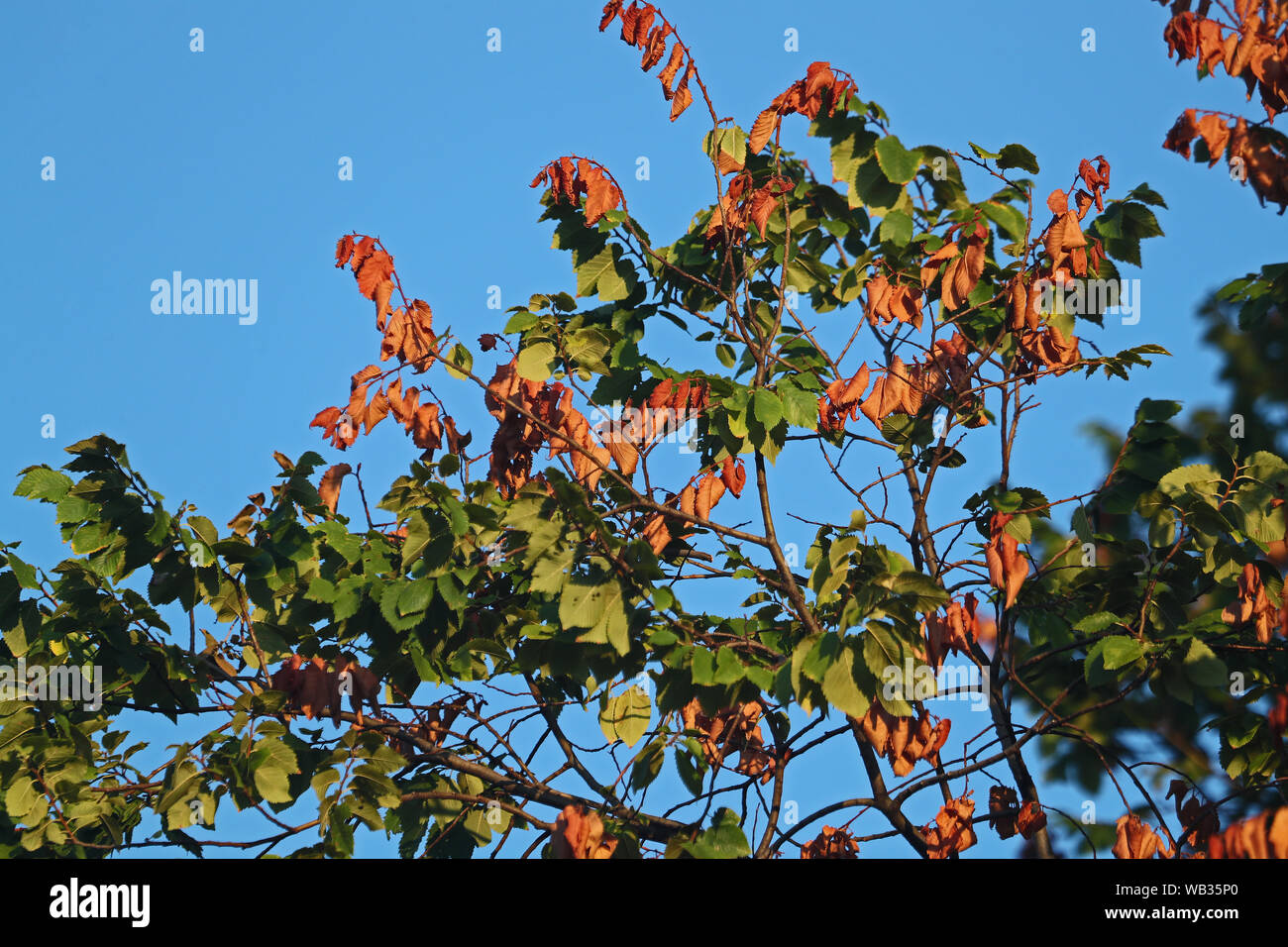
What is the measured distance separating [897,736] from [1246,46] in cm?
345

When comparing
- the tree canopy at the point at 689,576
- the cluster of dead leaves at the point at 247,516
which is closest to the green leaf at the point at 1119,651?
the tree canopy at the point at 689,576

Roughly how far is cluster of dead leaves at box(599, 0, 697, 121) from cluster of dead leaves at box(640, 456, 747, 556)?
193cm

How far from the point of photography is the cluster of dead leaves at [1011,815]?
22.5 feet

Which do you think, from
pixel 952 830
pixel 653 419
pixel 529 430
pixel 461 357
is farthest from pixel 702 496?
pixel 952 830

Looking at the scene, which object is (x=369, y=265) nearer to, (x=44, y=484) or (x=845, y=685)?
(x=44, y=484)

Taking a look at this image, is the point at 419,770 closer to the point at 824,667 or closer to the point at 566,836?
the point at 566,836

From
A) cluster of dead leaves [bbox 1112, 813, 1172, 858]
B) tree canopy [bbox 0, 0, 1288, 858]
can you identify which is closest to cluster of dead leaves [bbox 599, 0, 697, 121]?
tree canopy [bbox 0, 0, 1288, 858]

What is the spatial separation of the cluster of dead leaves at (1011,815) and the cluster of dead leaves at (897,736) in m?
0.66

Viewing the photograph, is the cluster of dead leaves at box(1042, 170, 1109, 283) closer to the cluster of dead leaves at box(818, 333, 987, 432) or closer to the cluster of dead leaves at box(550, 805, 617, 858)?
the cluster of dead leaves at box(818, 333, 987, 432)

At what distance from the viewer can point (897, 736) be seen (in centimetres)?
631

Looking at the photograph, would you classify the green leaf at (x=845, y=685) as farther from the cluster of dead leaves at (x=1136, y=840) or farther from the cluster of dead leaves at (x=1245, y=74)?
the cluster of dead leaves at (x=1245, y=74)
